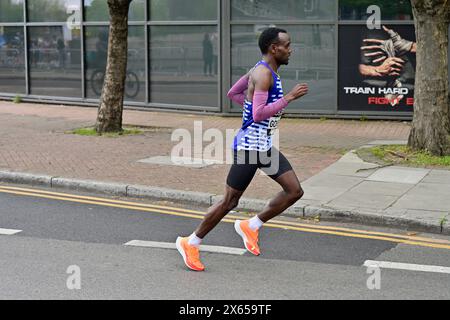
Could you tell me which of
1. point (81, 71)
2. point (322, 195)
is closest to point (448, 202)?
point (322, 195)

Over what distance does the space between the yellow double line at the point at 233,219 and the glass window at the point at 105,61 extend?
8.09 meters

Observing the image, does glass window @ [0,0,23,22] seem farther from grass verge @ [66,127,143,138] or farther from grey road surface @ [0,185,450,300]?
grey road surface @ [0,185,450,300]

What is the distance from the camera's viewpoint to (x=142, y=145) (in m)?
12.6

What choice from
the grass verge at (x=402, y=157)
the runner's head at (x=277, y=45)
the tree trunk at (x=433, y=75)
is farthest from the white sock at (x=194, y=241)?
the tree trunk at (x=433, y=75)

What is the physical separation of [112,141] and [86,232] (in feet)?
18.1

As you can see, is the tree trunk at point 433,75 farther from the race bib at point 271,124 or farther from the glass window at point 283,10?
the race bib at point 271,124

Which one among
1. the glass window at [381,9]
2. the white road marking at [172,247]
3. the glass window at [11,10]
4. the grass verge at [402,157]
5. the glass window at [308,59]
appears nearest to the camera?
the white road marking at [172,247]

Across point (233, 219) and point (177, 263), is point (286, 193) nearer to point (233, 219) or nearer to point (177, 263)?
point (177, 263)

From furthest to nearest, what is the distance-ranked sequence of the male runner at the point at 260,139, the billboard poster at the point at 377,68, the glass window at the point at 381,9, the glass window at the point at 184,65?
the glass window at the point at 184,65 → the billboard poster at the point at 377,68 → the glass window at the point at 381,9 → the male runner at the point at 260,139

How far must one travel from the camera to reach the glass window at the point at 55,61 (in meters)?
18.8

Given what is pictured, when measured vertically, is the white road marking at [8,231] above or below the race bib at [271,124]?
below

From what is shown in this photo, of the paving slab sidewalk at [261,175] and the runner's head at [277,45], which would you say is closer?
the runner's head at [277,45]

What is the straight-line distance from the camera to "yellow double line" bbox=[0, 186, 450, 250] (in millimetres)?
7375

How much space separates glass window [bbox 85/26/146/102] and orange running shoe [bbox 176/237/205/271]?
11.5m
